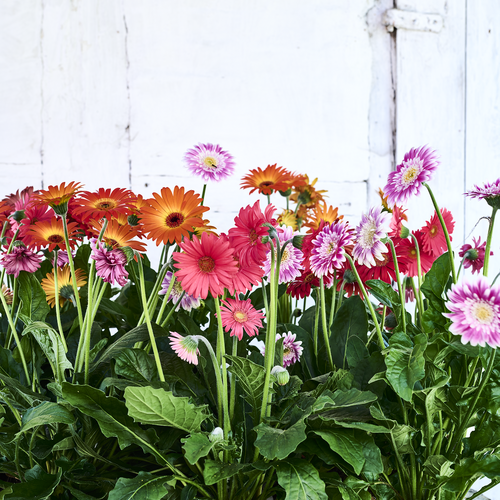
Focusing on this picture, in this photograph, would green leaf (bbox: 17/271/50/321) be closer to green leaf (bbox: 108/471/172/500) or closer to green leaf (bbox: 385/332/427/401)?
green leaf (bbox: 108/471/172/500)

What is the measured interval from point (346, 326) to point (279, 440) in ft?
0.69

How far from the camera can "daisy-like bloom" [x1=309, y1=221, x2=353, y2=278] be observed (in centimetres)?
37

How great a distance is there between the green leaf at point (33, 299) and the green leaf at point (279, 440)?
0.97 feet

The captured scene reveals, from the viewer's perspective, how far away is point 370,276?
0.50m

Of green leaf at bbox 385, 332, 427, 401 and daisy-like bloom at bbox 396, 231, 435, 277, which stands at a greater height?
daisy-like bloom at bbox 396, 231, 435, 277

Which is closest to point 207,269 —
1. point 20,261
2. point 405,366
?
point 405,366

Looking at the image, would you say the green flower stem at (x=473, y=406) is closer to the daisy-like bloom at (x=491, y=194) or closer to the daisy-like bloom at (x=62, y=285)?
the daisy-like bloom at (x=491, y=194)

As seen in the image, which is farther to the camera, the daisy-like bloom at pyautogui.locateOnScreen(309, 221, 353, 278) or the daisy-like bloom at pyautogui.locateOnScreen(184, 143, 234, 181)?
the daisy-like bloom at pyautogui.locateOnScreen(184, 143, 234, 181)

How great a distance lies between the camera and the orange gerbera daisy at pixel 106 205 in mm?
423

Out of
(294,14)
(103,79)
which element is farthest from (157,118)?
(294,14)

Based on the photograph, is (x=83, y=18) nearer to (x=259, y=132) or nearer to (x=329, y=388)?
(x=259, y=132)

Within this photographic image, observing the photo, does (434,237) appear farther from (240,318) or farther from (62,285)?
(62,285)

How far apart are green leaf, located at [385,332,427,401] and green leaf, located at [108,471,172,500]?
7.9 inches

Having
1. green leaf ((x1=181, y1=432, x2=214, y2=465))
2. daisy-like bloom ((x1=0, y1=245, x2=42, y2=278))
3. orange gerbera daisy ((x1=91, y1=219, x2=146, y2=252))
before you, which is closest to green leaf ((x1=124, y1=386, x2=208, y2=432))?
green leaf ((x1=181, y1=432, x2=214, y2=465))
